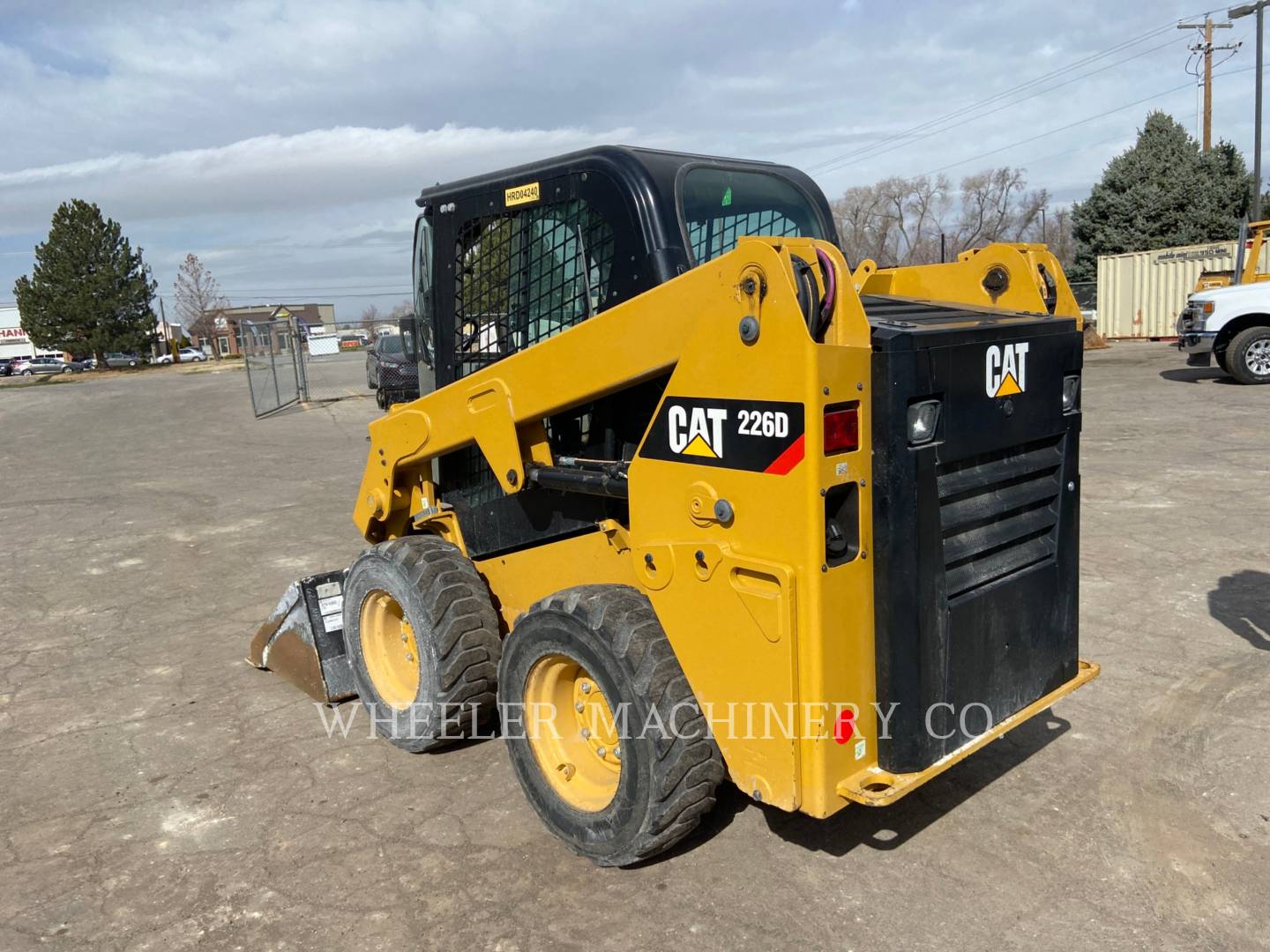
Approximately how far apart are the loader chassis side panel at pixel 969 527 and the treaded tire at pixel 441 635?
174 cm

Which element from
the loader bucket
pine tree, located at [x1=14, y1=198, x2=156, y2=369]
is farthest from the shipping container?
pine tree, located at [x1=14, y1=198, x2=156, y2=369]

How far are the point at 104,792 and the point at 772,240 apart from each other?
3522mm

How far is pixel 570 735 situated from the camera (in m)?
3.42

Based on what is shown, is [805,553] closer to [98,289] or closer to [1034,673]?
[1034,673]

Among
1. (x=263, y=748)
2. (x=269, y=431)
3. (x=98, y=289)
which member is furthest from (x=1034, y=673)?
(x=98, y=289)

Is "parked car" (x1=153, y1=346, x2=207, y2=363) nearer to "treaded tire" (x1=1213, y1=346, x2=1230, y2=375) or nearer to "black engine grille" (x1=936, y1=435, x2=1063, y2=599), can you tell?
"treaded tire" (x1=1213, y1=346, x2=1230, y2=375)

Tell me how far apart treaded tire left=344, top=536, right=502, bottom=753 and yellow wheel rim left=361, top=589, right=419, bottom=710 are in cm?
17

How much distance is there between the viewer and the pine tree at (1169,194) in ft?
103

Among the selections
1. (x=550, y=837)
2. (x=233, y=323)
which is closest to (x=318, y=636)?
(x=550, y=837)

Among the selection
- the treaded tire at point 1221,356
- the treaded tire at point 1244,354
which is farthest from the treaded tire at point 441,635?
the treaded tire at point 1221,356

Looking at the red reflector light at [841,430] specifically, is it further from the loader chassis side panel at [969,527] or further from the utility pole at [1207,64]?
the utility pole at [1207,64]

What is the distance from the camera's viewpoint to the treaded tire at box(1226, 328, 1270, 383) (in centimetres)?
1470

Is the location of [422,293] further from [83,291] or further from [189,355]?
[189,355]

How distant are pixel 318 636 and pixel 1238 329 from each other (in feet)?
49.9
